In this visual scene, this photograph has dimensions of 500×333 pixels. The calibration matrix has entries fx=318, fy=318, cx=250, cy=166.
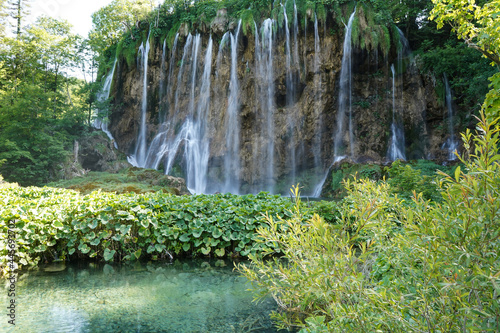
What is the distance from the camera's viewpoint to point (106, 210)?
207 inches

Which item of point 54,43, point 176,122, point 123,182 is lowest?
point 123,182

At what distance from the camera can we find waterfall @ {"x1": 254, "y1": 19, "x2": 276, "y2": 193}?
19484 mm

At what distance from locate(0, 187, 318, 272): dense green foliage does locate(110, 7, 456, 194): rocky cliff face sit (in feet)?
45.2

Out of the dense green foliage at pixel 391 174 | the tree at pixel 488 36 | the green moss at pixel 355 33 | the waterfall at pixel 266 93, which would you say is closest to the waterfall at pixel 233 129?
the waterfall at pixel 266 93

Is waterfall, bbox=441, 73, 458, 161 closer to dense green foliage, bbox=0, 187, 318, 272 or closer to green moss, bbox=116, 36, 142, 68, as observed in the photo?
dense green foliage, bbox=0, 187, 318, 272

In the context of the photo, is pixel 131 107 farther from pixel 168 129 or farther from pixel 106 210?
pixel 106 210

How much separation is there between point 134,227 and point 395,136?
57.0 feet

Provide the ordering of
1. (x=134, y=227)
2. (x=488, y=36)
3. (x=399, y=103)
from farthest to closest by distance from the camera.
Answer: (x=399, y=103) → (x=134, y=227) → (x=488, y=36)

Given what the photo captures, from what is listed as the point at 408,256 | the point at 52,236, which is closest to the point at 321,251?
the point at 408,256

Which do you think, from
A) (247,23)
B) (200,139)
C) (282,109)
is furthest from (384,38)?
(200,139)

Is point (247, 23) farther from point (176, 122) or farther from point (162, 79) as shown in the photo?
point (176, 122)

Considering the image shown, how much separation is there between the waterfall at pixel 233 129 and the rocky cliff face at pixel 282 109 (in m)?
0.06

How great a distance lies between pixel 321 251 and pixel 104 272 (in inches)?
157

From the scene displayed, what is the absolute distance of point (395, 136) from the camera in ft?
62.0
